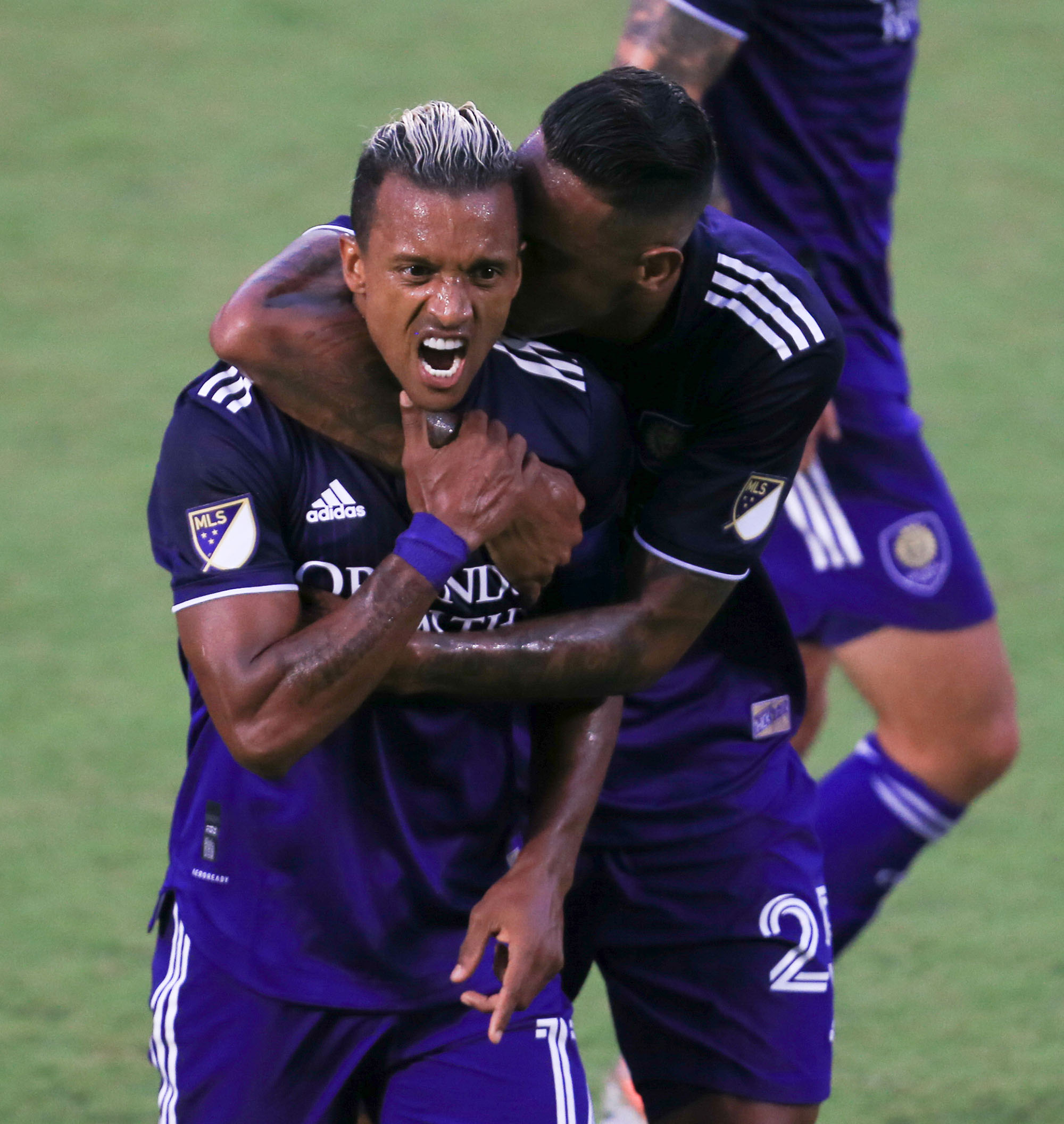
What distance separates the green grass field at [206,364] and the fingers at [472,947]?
1636 mm

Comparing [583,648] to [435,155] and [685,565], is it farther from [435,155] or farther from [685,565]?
[435,155]

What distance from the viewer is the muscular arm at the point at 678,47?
13.0ft

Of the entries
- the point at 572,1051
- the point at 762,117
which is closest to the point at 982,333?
the point at 762,117

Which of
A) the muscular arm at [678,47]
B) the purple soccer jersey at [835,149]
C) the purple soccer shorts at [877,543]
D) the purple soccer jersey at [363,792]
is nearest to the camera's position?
the purple soccer jersey at [363,792]

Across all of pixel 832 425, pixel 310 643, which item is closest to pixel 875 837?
pixel 832 425

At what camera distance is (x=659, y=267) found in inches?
119

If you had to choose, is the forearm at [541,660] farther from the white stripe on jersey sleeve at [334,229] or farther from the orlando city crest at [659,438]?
the white stripe on jersey sleeve at [334,229]

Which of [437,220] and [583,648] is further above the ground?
[437,220]

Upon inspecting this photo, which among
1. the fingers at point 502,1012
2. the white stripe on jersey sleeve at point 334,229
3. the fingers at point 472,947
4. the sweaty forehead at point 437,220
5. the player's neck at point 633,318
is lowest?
the fingers at point 502,1012

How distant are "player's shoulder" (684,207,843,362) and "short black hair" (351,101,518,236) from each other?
0.39 meters

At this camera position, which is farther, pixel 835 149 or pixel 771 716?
pixel 835 149

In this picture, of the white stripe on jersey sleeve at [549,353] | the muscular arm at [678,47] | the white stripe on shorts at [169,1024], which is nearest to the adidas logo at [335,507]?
the white stripe on jersey sleeve at [549,353]

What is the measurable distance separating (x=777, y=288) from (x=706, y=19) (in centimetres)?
104

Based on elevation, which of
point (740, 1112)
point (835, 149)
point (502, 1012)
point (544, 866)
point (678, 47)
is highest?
point (678, 47)
